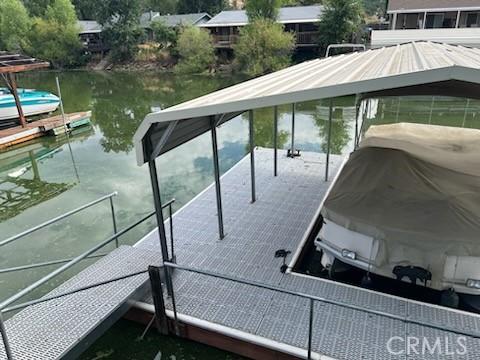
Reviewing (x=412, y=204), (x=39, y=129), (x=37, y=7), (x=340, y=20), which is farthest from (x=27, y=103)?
(x=37, y=7)

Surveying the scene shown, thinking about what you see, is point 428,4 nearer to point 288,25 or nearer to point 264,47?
point 288,25

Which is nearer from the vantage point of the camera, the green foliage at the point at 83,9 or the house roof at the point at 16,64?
the house roof at the point at 16,64

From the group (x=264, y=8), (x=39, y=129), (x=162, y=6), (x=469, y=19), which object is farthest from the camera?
(x=162, y=6)

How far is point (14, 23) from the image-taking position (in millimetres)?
38688

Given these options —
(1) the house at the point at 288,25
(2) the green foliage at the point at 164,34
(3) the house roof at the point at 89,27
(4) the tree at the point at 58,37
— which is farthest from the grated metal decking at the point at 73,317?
(3) the house roof at the point at 89,27

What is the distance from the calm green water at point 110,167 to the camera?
5.95 meters

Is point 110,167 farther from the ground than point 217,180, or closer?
closer

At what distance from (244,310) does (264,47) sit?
2408cm

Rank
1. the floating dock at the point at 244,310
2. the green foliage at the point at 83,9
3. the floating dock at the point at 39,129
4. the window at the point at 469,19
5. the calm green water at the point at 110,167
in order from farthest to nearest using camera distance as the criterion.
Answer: the green foliage at the point at 83,9, the window at the point at 469,19, the floating dock at the point at 39,129, the calm green water at the point at 110,167, the floating dock at the point at 244,310

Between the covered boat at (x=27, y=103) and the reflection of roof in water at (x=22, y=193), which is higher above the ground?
the covered boat at (x=27, y=103)

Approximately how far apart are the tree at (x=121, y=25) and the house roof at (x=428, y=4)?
2209 cm

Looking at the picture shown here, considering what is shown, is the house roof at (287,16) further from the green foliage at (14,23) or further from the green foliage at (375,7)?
the green foliage at (375,7)

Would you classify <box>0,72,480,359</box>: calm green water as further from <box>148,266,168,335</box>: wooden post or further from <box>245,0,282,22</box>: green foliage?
<box>245,0,282,22</box>: green foliage

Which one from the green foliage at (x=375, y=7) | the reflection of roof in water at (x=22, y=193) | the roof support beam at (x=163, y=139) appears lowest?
the reflection of roof in water at (x=22, y=193)
